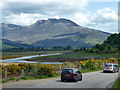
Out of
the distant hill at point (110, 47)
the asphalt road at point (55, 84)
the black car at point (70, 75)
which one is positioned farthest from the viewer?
the distant hill at point (110, 47)

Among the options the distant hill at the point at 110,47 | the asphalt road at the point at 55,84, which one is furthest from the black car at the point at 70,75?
the distant hill at the point at 110,47

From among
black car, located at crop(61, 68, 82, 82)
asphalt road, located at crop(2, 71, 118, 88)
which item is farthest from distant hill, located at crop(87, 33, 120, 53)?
asphalt road, located at crop(2, 71, 118, 88)

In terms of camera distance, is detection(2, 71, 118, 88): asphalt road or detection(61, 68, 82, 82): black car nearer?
detection(2, 71, 118, 88): asphalt road

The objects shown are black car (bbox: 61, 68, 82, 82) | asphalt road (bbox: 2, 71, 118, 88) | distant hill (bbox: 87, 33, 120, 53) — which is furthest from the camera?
distant hill (bbox: 87, 33, 120, 53)

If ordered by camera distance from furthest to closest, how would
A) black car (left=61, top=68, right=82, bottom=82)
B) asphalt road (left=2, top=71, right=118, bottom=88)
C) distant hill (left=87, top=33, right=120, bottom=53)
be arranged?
1. distant hill (left=87, top=33, right=120, bottom=53)
2. black car (left=61, top=68, right=82, bottom=82)
3. asphalt road (left=2, top=71, right=118, bottom=88)

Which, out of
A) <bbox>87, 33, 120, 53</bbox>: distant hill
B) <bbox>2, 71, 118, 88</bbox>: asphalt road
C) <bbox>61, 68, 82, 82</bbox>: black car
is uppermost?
<bbox>87, 33, 120, 53</bbox>: distant hill

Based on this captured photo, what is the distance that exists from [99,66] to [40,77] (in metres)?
27.7

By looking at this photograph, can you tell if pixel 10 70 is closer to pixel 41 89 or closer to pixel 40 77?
pixel 40 77

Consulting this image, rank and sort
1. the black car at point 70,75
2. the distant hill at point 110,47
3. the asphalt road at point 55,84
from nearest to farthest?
the asphalt road at point 55,84 < the black car at point 70,75 < the distant hill at point 110,47

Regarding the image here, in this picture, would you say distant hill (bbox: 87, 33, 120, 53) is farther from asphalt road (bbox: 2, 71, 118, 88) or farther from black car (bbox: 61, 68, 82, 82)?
asphalt road (bbox: 2, 71, 118, 88)

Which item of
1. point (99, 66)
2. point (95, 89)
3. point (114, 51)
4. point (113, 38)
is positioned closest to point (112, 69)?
point (99, 66)

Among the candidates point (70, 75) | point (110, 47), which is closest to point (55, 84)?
point (70, 75)

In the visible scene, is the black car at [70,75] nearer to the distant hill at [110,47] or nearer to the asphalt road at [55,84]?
the asphalt road at [55,84]

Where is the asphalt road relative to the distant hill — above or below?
below
